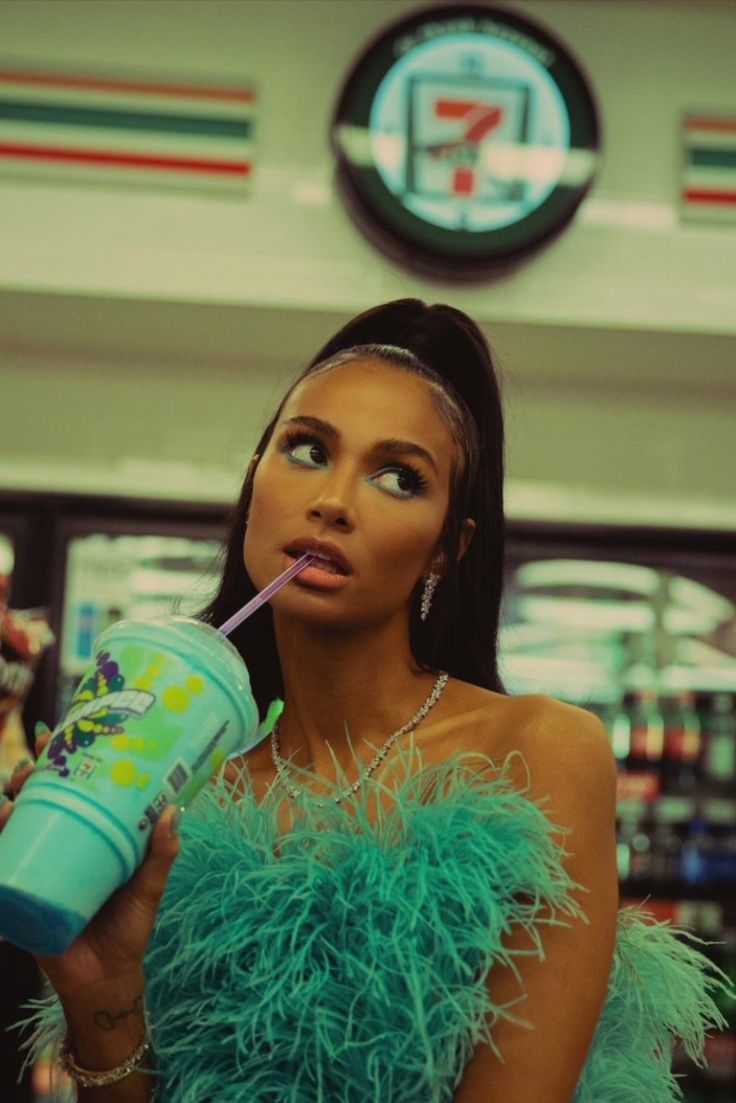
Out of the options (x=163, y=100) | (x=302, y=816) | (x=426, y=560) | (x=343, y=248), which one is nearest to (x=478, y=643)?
(x=426, y=560)

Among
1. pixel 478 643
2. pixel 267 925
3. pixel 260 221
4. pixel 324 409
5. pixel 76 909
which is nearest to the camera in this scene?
pixel 76 909

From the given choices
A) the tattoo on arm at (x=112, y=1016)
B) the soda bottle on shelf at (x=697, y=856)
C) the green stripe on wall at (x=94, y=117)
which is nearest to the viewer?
the tattoo on arm at (x=112, y=1016)

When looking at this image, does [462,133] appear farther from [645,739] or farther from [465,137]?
[645,739]

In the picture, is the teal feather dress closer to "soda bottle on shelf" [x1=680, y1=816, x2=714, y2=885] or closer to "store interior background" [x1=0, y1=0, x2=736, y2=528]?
"store interior background" [x1=0, y1=0, x2=736, y2=528]

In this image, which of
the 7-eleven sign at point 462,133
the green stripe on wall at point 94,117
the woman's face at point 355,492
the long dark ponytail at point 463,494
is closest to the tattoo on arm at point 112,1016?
the woman's face at point 355,492

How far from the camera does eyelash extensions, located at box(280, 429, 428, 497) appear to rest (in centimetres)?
126

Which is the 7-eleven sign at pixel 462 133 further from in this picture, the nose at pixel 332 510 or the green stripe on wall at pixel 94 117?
the nose at pixel 332 510

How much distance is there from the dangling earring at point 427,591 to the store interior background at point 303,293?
2.43 meters

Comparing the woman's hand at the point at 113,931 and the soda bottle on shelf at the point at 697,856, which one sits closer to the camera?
the woman's hand at the point at 113,931

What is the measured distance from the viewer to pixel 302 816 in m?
1.25

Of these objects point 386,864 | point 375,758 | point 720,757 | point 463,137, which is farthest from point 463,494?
point 720,757

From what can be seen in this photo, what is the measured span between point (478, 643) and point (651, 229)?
2.75 metres

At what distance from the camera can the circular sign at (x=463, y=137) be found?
3.80 m

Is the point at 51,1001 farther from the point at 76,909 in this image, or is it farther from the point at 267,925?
the point at 76,909
